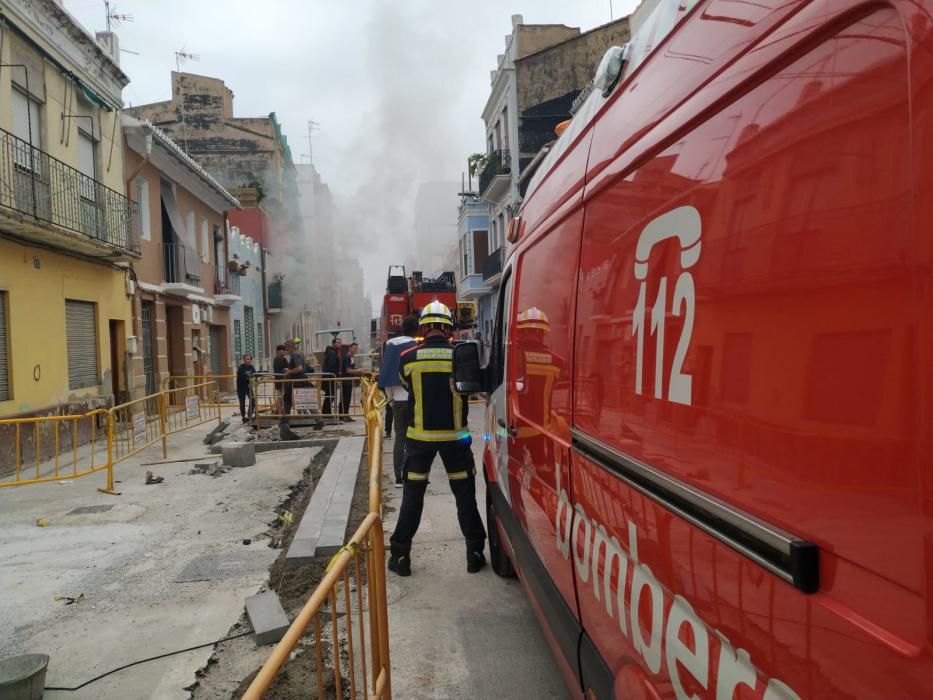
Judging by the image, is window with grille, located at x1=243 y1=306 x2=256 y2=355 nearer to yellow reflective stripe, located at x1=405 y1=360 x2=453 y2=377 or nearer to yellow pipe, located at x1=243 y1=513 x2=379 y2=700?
yellow reflective stripe, located at x1=405 y1=360 x2=453 y2=377

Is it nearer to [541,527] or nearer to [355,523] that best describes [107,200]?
[355,523]

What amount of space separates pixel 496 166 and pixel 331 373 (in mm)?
16181

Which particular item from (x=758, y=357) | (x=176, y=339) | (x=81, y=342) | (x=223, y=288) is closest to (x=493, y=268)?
(x=223, y=288)

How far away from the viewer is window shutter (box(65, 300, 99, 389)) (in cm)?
1150

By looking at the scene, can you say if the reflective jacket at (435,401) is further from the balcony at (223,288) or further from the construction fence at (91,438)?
the balcony at (223,288)

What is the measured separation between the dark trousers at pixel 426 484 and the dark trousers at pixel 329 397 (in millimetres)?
7774

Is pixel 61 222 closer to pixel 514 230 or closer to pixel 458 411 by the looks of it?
pixel 458 411

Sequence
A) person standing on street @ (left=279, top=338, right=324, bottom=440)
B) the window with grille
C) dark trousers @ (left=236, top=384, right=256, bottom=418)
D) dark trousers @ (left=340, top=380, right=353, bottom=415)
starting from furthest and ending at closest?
the window with grille → dark trousers @ (left=236, top=384, right=256, bottom=418) → dark trousers @ (left=340, top=380, right=353, bottom=415) → person standing on street @ (left=279, top=338, right=324, bottom=440)

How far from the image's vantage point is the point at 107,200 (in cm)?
1263

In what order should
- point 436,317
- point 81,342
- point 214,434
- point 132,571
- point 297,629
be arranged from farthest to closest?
point 81,342 < point 214,434 < point 132,571 < point 436,317 < point 297,629

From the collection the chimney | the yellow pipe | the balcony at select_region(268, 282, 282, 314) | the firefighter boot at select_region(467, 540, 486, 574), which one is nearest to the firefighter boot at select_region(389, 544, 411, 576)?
the firefighter boot at select_region(467, 540, 486, 574)

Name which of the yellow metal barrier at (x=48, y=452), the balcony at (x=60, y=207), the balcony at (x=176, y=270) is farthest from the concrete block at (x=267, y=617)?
the balcony at (x=176, y=270)

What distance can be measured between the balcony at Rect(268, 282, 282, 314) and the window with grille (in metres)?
4.66

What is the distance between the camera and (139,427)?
834cm
